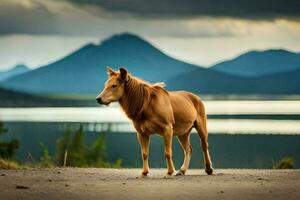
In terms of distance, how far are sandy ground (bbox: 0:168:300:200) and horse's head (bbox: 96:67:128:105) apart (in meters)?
1.58

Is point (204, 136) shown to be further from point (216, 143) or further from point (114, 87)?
point (216, 143)

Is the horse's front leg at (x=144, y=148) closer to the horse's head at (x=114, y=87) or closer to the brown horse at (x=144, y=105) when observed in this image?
the brown horse at (x=144, y=105)

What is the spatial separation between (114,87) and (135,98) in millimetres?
485

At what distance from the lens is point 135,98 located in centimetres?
1975

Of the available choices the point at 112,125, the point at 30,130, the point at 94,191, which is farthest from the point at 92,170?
the point at 112,125

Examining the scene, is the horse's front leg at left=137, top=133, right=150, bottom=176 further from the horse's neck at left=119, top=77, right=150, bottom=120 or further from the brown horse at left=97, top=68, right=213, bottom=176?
the horse's neck at left=119, top=77, right=150, bottom=120

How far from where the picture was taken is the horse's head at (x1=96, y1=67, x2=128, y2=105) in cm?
1956

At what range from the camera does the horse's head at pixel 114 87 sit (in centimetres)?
1956

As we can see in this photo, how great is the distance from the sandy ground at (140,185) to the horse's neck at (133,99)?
4.29 feet

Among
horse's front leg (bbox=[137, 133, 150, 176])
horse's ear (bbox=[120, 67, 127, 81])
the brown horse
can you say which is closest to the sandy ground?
→ horse's front leg (bbox=[137, 133, 150, 176])

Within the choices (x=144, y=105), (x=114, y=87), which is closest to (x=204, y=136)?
(x=144, y=105)

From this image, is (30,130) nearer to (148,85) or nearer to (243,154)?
(243,154)

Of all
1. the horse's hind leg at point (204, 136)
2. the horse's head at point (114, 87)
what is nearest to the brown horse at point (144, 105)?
the horse's head at point (114, 87)

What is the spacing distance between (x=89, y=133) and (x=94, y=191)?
5148 inches
